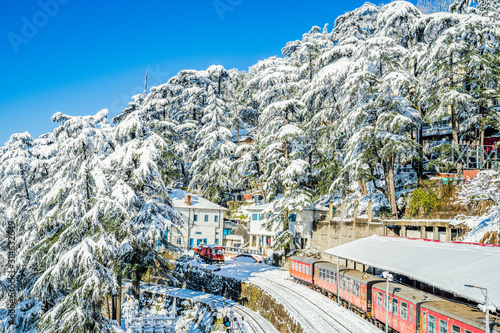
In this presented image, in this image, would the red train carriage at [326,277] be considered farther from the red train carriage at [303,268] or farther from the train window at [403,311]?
the train window at [403,311]

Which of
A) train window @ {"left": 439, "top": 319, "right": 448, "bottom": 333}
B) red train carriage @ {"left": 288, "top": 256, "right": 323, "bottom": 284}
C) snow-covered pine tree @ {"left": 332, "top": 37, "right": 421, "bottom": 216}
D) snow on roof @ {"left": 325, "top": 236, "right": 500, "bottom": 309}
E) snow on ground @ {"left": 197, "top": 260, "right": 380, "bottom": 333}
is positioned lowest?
snow on ground @ {"left": 197, "top": 260, "right": 380, "bottom": 333}

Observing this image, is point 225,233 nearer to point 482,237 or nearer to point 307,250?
point 307,250

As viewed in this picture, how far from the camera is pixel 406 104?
30.2 m

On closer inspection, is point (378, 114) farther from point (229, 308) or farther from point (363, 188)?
point (229, 308)

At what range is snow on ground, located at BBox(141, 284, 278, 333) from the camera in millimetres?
26219

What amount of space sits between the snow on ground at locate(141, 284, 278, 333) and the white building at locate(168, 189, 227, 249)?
11.2m

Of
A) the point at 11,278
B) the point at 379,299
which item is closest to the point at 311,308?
the point at 379,299

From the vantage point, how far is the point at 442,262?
1805 cm

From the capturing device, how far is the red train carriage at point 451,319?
13.7 meters

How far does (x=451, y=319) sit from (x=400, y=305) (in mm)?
3796

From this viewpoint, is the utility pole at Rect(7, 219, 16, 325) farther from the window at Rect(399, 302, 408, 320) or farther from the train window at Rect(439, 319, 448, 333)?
the train window at Rect(439, 319, 448, 333)

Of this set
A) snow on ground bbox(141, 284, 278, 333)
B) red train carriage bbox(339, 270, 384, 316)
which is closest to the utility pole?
snow on ground bbox(141, 284, 278, 333)

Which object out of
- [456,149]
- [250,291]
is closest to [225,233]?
[250,291]

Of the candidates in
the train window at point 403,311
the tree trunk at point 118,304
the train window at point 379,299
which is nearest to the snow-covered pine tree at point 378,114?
the train window at point 379,299
